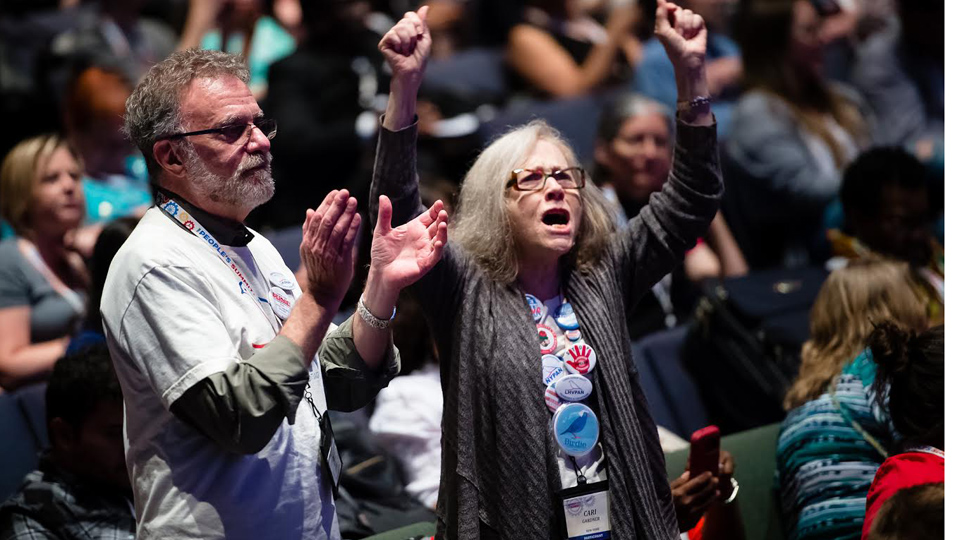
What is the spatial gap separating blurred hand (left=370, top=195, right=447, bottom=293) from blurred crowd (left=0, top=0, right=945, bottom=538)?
0.83 meters

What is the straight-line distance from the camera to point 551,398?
2.12 m

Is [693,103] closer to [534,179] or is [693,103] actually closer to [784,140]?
[534,179]

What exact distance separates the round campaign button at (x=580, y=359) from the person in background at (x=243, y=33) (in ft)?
9.59

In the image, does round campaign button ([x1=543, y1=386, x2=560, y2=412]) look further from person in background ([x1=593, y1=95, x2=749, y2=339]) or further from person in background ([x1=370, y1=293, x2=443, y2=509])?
person in background ([x1=593, y1=95, x2=749, y2=339])

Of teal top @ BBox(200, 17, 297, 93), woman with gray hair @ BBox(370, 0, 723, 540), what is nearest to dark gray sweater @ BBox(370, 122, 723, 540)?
woman with gray hair @ BBox(370, 0, 723, 540)

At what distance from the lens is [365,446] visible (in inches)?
123

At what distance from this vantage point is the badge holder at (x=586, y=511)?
2096 mm

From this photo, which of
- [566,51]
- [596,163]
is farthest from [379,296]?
[566,51]

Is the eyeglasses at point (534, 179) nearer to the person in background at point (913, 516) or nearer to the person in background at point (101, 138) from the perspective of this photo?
the person in background at point (913, 516)

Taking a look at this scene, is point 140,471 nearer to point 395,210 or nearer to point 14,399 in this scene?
point 395,210

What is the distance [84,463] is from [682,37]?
164 centimetres

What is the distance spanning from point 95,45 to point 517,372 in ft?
10.1

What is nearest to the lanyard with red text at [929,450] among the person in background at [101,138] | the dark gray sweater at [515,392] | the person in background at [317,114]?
the dark gray sweater at [515,392]
